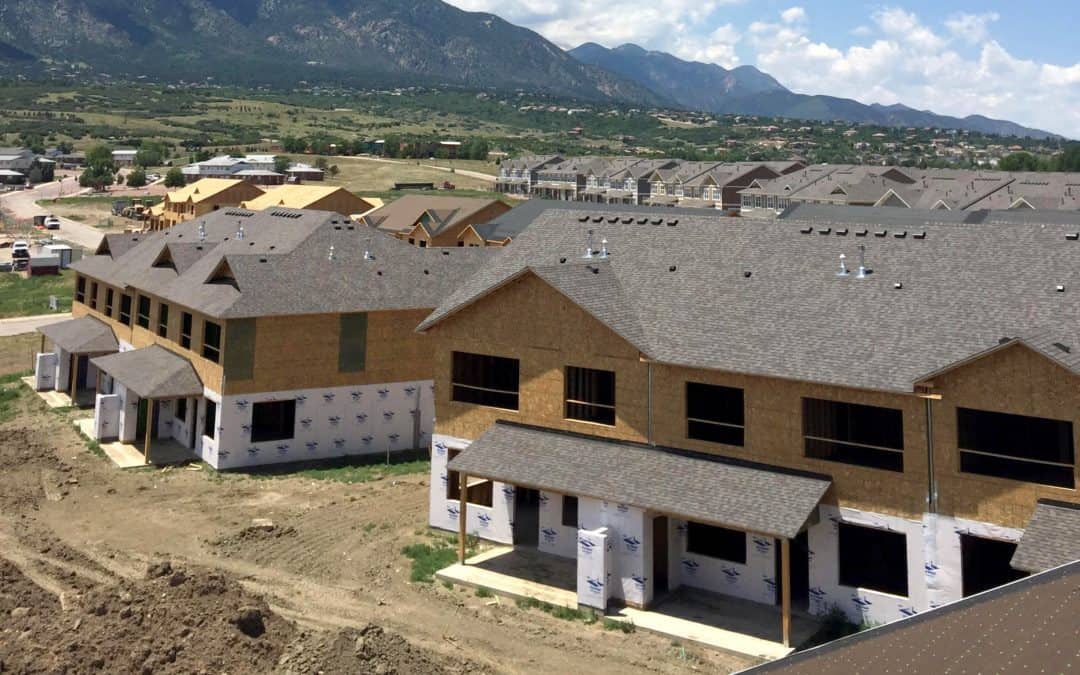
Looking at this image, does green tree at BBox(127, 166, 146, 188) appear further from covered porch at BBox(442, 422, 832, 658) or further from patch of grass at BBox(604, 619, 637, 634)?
patch of grass at BBox(604, 619, 637, 634)

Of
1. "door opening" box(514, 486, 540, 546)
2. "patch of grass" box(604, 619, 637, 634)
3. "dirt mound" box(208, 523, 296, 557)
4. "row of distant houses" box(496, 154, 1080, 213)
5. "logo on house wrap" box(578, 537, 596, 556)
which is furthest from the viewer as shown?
"row of distant houses" box(496, 154, 1080, 213)

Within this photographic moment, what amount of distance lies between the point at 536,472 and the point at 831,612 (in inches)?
314

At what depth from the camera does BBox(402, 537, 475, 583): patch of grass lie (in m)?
24.2

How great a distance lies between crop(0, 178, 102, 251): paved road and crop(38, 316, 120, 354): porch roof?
205ft

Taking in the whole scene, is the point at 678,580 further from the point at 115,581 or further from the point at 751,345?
the point at 115,581

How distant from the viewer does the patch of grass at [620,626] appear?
822 inches

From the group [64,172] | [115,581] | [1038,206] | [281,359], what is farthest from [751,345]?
[64,172]

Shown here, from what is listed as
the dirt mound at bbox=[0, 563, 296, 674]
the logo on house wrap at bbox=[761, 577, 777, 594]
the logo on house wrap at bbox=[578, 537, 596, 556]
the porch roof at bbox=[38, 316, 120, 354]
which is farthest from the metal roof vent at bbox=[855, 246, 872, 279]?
the porch roof at bbox=[38, 316, 120, 354]

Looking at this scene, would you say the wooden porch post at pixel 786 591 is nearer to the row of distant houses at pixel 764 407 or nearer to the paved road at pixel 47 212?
the row of distant houses at pixel 764 407

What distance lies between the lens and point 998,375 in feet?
63.2

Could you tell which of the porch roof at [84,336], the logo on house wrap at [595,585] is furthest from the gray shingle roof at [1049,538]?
the porch roof at [84,336]

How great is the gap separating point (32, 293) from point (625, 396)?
69809 millimetres

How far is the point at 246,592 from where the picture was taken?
21.1 meters

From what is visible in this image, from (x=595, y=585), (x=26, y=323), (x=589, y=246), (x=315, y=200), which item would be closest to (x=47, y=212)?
(x=315, y=200)
